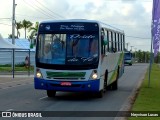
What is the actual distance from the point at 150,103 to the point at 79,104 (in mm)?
2632

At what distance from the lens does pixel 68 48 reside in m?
18.3

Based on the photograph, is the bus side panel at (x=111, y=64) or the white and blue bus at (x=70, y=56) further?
the bus side panel at (x=111, y=64)

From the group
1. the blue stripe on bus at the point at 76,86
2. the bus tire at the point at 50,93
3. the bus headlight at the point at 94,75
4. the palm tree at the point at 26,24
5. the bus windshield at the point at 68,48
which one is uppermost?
the palm tree at the point at 26,24

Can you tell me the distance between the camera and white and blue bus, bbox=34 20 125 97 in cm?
1806

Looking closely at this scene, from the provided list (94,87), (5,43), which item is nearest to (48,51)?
(94,87)

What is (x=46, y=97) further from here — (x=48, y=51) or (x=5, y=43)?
(x=5, y=43)

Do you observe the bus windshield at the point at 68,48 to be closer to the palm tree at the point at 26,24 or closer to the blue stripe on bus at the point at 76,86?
the blue stripe on bus at the point at 76,86

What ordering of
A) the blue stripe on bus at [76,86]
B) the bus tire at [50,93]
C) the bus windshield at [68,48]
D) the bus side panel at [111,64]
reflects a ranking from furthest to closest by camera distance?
the bus tire at [50,93] < the bus side panel at [111,64] < the bus windshield at [68,48] < the blue stripe on bus at [76,86]

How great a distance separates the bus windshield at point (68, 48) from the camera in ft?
59.6

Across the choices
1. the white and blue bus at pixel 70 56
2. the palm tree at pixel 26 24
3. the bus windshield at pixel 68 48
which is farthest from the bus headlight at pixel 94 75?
the palm tree at pixel 26 24

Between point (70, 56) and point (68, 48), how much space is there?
36 cm

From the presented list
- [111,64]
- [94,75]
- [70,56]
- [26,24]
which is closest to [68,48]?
[70,56]

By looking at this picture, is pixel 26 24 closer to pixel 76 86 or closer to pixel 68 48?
pixel 68 48

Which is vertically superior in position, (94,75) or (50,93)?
(94,75)
